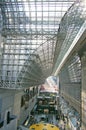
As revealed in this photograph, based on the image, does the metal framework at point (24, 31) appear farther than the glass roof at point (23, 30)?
No

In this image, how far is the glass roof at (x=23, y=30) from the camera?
127 ft

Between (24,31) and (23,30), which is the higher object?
(23,30)

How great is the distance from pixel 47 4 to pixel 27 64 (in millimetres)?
10656

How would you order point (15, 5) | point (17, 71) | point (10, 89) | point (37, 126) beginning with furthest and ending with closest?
1. point (17, 71)
2. point (15, 5)
3. point (10, 89)
4. point (37, 126)

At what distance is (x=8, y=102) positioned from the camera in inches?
1286

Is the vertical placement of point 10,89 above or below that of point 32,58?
below

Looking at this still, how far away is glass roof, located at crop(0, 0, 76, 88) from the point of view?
38750 mm

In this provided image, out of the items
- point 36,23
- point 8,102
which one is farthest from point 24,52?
point 8,102

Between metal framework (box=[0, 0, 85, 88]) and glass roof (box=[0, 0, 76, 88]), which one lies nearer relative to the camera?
metal framework (box=[0, 0, 85, 88])

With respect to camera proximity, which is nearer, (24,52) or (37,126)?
(37,126)

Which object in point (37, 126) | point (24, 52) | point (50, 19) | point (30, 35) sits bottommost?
point (37, 126)

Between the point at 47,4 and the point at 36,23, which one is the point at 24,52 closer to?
the point at 36,23

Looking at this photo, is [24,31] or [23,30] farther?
[23,30]

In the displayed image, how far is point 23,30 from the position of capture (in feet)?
138
